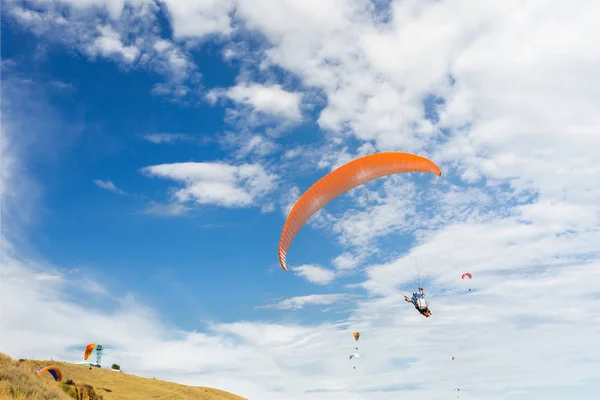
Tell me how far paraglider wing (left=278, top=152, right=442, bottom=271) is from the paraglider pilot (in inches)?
283

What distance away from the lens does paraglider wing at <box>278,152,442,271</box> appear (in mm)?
23094

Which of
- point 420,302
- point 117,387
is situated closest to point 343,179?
point 420,302

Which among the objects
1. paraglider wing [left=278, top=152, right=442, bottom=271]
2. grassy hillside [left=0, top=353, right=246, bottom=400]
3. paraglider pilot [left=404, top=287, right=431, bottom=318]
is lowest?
grassy hillside [left=0, top=353, right=246, bottom=400]

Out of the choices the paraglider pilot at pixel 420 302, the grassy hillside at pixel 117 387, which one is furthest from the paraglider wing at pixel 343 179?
the grassy hillside at pixel 117 387

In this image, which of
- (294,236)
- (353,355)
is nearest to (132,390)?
(353,355)

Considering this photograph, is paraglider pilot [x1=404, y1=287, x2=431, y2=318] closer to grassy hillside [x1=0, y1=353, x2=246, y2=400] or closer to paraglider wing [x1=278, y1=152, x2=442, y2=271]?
paraglider wing [x1=278, y1=152, x2=442, y2=271]

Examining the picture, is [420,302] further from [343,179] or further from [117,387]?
[117,387]

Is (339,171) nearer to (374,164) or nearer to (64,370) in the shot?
(374,164)

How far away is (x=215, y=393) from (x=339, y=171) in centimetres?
5346

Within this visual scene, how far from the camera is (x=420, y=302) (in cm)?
2573

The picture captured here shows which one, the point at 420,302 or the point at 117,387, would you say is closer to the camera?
the point at 420,302

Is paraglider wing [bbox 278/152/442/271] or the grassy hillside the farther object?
the grassy hillside

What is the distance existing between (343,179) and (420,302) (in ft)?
28.3

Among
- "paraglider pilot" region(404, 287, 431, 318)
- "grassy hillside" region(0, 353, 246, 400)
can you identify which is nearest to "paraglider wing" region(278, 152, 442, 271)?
"paraglider pilot" region(404, 287, 431, 318)
